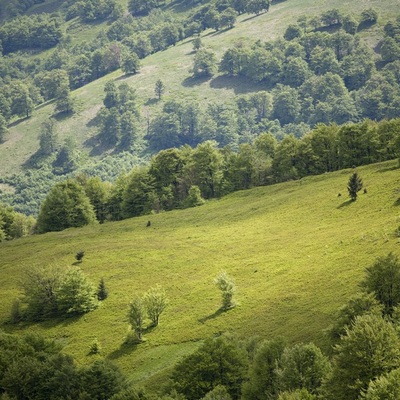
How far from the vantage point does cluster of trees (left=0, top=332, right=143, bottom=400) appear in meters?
71.2

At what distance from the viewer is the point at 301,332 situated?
76.3 m

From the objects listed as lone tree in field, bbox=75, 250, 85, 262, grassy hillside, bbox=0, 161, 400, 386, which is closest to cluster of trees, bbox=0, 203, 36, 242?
grassy hillside, bbox=0, 161, 400, 386

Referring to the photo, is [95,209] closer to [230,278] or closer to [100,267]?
Result: [100,267]

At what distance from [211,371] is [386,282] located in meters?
22.2

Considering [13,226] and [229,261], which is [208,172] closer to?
[13,226]

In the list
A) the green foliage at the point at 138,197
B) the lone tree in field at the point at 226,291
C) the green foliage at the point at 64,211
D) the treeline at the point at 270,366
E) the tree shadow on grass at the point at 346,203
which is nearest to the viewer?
the treeline at the point at 270,366

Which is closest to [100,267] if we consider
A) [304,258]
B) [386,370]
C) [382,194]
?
[304,258]

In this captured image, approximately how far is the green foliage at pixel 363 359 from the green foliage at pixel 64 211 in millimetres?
117792

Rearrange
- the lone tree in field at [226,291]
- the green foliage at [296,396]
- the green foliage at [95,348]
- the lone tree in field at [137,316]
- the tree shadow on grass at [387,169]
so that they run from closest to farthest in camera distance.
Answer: the green foliage at [296,396]
the green foliage at [95,348]
the lone tree in field at [137,316]
the lone tree in field at [226,291]
the tree shadow on grass at [387,169]

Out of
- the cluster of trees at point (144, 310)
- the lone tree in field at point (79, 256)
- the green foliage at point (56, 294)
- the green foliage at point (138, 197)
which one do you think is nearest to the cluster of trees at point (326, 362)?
the cluster of trees at point (144, 310)

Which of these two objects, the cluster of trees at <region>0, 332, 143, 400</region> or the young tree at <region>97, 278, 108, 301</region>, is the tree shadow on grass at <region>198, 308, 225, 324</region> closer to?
the cluster of trees at <region>0, 332, 143, 400</region>

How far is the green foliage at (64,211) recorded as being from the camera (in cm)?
16150

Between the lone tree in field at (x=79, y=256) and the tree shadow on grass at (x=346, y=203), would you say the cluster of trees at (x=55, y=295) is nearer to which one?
the lone tree in field at (x=79, y=256)

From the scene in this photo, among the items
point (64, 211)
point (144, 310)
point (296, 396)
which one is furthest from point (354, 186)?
point (296, 396)
